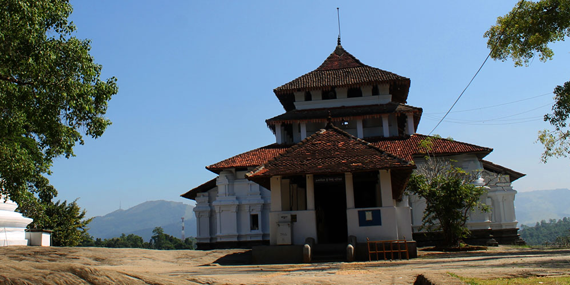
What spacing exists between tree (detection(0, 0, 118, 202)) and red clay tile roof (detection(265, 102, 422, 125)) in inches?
868

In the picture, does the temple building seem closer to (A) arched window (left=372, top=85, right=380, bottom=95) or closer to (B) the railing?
(A) arched window (left=372, top=85, right=380, bottom=95)

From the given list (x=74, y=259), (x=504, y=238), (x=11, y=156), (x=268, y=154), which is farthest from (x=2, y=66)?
(x=504, y=238)

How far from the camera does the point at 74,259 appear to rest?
1616 cm

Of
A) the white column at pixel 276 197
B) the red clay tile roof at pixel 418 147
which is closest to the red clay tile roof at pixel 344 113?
the red clay tile roof at pixel 418 147

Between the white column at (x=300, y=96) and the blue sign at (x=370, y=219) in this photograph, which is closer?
the blue sign at (x=370, y=219)

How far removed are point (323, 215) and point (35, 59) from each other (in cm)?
1338

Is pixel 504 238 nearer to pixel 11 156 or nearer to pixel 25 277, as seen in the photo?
pixel 11 156

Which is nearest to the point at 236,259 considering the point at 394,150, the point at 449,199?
the point at 449,199

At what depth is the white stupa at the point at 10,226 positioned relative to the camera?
18.1m

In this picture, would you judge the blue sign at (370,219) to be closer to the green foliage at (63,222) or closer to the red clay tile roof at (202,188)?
the red clay tile roof at (202,188)

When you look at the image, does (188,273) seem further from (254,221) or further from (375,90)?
(375,90)

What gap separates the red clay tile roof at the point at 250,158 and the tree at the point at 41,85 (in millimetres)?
19478

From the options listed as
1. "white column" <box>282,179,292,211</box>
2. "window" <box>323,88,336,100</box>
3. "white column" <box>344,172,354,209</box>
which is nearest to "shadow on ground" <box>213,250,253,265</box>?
"white column" <box>282,179,292,211</box>

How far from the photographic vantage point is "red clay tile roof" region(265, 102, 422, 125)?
3303cm
